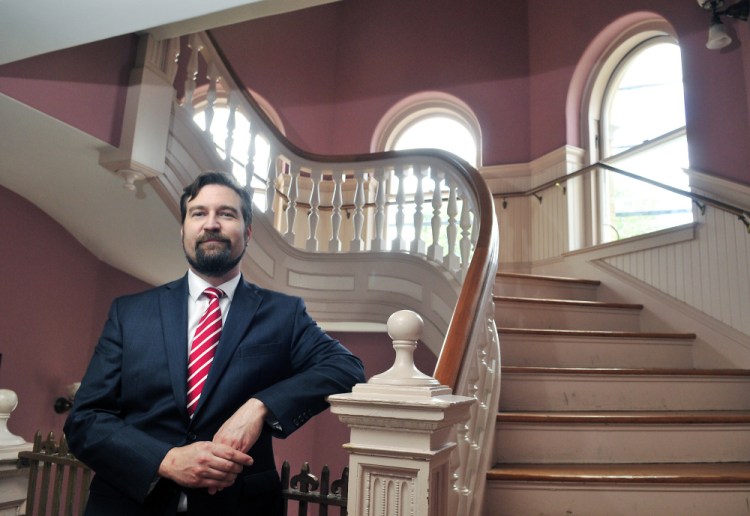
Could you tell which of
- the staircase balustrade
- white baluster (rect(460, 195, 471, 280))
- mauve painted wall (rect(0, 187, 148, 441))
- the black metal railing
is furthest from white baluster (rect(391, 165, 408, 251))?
the black metal railing

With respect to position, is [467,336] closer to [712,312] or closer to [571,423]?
[571,423]

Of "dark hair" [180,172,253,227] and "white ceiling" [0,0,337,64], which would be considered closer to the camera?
"dark hair" [180,172,253,227]

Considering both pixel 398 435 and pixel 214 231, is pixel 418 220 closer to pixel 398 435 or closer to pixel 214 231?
pixel 214 231

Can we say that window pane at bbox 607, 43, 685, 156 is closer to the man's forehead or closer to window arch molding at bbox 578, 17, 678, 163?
window arch molding at bbox 578, 17, 678, 163

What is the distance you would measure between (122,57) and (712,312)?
330 centimetres

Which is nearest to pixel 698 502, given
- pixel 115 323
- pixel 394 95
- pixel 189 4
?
pixel 115 323

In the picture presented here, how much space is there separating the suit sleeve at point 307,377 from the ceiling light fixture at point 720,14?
3030 millimetres

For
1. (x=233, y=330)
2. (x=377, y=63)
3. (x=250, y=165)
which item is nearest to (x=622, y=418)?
(x=233, y=330)

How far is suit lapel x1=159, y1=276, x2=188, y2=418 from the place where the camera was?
1.18 meters

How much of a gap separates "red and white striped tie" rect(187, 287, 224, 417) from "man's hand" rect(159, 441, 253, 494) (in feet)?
0.39

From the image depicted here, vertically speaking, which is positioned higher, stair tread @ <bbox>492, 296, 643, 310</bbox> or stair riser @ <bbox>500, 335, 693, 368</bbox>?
stair tread @ <bbox>492, 296, 643, 310</bbox>

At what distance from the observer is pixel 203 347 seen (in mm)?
1238

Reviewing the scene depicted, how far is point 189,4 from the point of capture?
6.35 feet

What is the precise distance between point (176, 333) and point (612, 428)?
70.4 inches
